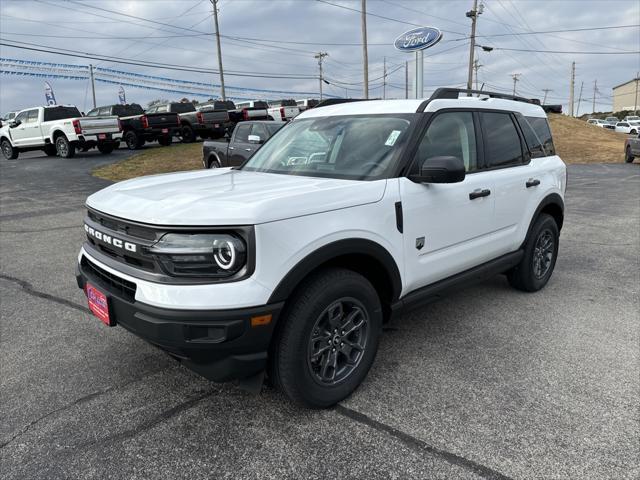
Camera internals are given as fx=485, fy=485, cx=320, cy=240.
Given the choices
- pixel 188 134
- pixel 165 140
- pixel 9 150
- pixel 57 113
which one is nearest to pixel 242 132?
pixel 57 113

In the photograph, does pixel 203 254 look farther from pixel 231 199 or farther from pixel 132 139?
pixel 132 139

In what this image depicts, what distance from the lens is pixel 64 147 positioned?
63.0ft

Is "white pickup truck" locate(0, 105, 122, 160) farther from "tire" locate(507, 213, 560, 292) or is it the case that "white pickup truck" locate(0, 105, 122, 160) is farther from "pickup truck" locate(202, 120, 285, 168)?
"tire" locate(507, 213, 560, 292)

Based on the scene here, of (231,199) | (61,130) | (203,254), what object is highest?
(61,130)

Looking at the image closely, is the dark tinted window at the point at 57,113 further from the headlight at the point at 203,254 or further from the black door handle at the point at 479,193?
the headlight at the point at 203,254

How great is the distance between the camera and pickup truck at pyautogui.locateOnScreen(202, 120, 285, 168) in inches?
444

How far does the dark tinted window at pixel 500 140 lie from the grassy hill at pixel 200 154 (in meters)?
12.1

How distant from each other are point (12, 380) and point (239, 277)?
199cm

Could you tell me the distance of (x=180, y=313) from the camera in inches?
90.0

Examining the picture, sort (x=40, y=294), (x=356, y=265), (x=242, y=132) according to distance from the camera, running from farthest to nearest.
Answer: (x=242, y=132) → (x=40, y=294) → (x=356, y=265)

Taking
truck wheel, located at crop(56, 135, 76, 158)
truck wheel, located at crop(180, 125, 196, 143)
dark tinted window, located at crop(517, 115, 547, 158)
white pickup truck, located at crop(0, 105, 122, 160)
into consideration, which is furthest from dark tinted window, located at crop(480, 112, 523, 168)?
truck wheel, located at crop(180, 125, 196, 143)

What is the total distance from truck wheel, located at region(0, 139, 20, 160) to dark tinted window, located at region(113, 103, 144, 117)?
444cm

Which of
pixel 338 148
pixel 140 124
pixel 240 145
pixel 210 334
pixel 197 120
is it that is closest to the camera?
pixel 210 334

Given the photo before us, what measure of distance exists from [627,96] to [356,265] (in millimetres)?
132424
